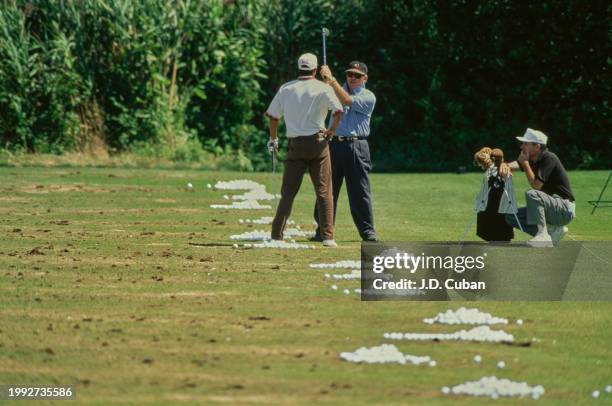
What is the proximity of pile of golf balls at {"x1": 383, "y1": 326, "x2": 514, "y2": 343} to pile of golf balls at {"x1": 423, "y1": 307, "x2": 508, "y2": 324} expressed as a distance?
47 cm

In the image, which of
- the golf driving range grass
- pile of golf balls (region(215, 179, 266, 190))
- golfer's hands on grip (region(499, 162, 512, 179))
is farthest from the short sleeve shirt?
pile of golf balls (region(215, 179, 266, 190))

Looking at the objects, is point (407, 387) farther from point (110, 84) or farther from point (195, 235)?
point (110, 84)

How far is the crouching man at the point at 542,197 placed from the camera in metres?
15.9

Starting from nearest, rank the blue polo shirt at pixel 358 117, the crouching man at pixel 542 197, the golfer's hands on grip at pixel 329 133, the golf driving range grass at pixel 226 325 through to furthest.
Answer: the golf driving range grass at pixel 226 325 → the golfer's hands on grip at pixel 329 133 → the crouching man at pixel 542 197 → the blue polo shirt at pixel 358 117

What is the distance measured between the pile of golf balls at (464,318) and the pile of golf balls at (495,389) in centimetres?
223

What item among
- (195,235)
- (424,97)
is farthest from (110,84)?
(195,235)

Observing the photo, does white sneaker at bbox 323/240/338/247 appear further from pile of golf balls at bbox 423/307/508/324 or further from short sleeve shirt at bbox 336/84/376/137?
pile of golf balls at bbox 423/307/508/324

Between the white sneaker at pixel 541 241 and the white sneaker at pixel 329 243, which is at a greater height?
the white sneaker at pixel 541 241

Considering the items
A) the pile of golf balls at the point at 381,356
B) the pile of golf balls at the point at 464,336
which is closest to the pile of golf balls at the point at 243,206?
the pile of golf balls at the point at 464,336

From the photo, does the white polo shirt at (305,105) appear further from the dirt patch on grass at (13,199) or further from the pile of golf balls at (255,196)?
the pile of golf balls at (255,196)

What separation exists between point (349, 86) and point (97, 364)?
8188 mm

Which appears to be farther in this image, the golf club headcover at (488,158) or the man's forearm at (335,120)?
the man's forearm at (335,120)

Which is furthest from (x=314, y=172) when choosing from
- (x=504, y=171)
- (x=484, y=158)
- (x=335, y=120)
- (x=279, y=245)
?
(x=504, y=171)

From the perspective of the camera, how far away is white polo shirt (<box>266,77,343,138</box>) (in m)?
15.4
